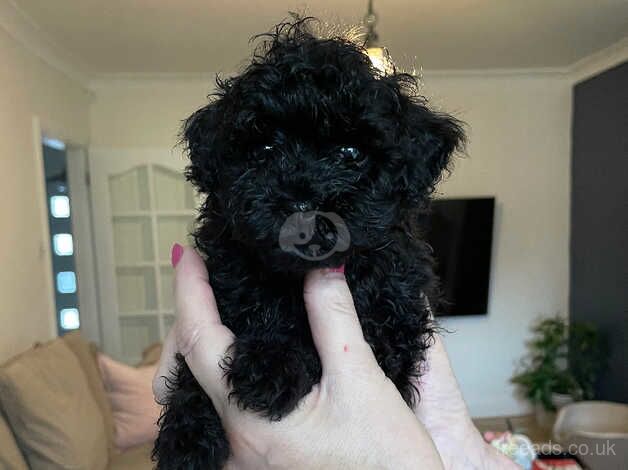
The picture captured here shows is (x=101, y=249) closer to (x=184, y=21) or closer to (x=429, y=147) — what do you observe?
(x=184, y=21)

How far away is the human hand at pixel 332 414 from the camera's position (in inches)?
34.0

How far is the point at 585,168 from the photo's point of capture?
14.5 feet

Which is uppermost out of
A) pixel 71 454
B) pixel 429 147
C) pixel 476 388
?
pixel 429 147

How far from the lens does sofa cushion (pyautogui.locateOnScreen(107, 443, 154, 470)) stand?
8.91 ft

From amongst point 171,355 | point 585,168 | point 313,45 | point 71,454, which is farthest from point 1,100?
point 585,168

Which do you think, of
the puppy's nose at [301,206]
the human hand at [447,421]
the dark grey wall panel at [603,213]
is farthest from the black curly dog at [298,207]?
the dark grey wall panel at [603,213]

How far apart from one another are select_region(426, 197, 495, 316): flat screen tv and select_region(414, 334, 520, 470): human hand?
3.06m

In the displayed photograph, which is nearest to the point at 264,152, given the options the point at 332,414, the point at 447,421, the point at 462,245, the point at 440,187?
the point at 332,414

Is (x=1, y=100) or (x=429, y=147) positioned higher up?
(x=1, y=100)

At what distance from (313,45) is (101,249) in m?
3.87

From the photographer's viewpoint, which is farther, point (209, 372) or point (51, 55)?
point (51, 55)

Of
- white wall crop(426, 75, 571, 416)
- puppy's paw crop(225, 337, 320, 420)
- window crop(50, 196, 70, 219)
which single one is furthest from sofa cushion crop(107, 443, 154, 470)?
white wall crop(426, 75, 571, 416)

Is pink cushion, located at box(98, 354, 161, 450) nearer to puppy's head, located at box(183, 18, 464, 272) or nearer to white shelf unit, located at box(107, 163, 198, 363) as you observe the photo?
white shelf unit, located at box(107, 163, 198, 363)

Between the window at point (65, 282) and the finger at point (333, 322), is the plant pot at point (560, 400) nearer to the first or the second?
the finger at point (333, 322)
